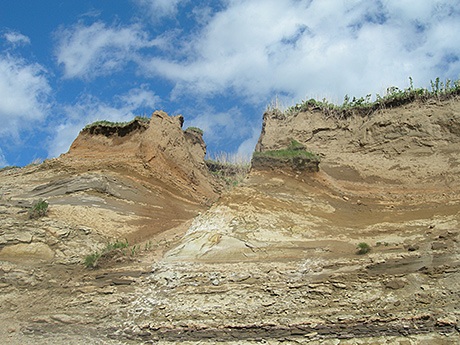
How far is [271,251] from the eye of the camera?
10.5 metres

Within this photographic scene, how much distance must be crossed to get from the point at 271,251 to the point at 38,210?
722 centimetres

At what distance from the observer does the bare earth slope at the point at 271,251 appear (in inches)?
330

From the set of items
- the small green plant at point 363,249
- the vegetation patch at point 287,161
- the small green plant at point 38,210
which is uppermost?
the vegetation patch at point 287,161

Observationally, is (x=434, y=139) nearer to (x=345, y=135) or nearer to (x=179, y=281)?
(x=345, y=135)

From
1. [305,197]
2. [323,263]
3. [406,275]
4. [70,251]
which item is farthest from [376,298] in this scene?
[70,251]

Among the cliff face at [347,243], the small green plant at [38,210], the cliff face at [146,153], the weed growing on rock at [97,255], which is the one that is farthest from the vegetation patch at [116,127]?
the weed growing on rock at [97,255]

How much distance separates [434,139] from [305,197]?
5517 millimetres

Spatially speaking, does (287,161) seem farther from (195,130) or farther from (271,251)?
(195,130)

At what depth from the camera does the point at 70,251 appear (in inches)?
489

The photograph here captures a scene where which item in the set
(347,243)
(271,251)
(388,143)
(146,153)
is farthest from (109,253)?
(388,143)

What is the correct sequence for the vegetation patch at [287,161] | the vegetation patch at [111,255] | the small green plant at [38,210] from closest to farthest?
the vegetation patch at [111,255] → the small green plant at [38,210] → the vegetation patch at [287,161]

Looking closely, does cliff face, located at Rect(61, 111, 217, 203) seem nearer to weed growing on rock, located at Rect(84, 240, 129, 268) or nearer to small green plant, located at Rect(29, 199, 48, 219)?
small green plant, located at Rect(29, 199, 48, 219)

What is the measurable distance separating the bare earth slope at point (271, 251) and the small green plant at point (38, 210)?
0.24 meters

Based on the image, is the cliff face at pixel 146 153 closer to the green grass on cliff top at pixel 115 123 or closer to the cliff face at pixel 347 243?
the green grass on cliff top at pixel 115 123
